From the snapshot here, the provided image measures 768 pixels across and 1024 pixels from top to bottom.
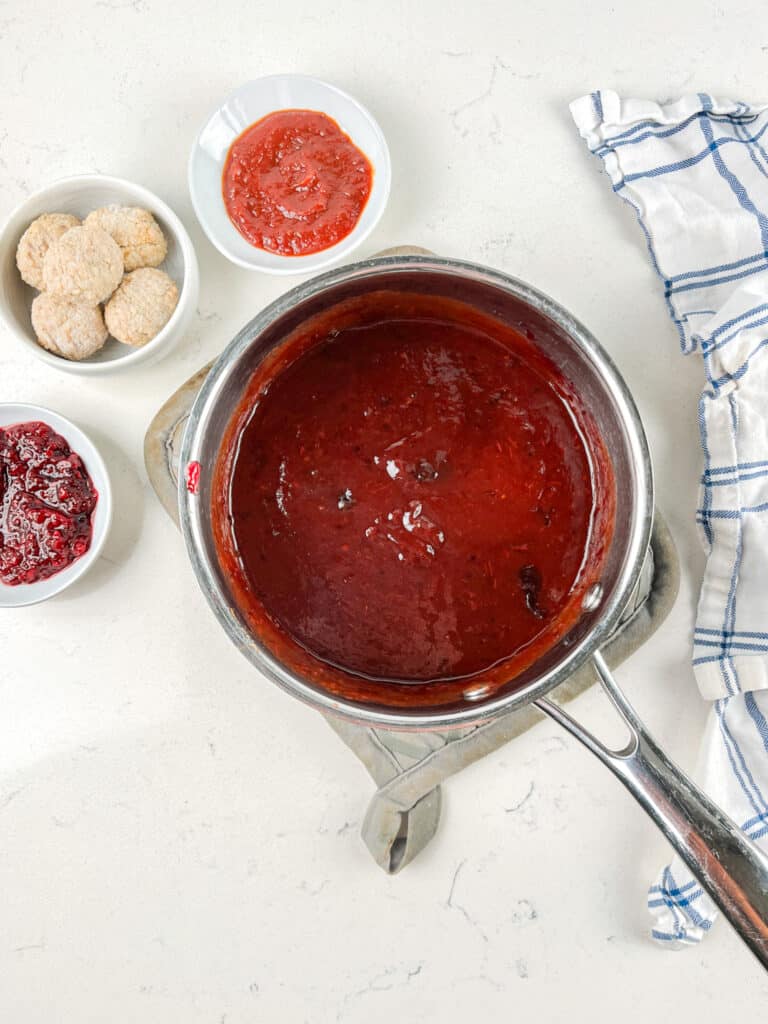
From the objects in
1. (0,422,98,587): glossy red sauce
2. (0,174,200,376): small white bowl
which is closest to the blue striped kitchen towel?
(0,174,200,376): small white bowl

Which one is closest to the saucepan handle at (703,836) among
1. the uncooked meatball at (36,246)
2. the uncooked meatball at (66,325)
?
the uncooked meatball at (66,325)

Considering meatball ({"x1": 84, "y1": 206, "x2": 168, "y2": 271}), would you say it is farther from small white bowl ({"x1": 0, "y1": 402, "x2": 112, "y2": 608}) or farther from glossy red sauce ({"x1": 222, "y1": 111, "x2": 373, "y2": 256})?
small white bowl ({"x1": 0, "y1": 402, "x2": 112, "y2": 608})

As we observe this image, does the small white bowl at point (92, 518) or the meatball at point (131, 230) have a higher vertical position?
the meatball at point (131, 230)

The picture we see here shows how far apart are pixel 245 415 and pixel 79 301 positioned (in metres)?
0.40

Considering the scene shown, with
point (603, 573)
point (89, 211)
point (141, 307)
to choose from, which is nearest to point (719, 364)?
point (603, 573)

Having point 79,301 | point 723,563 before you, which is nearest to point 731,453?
point 723,563

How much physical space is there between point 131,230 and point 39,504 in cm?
38

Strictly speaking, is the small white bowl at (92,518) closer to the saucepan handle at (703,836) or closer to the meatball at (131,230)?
the meatball at (131,230)

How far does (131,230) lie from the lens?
1242 millimetres

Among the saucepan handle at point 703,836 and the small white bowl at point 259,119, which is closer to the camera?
the saucepan handle at point 703,836

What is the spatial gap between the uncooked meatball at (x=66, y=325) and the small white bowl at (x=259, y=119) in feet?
0.65

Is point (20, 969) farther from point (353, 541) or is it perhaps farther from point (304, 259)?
point (304, 259)

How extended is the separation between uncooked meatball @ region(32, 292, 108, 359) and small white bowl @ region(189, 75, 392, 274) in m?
0.20

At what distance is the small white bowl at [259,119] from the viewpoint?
1254 millimetres
